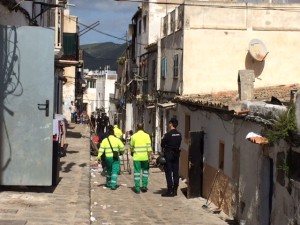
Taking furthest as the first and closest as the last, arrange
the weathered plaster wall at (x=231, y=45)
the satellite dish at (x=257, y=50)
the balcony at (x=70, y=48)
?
the balcony at (x=70, y=48) < the weathered plaster wall at (x=231, y=45) < the satellite dish at (x=257, y=50)

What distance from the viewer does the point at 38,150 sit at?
32.5 feet

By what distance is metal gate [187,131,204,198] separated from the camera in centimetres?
1468

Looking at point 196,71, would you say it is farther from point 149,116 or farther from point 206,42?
point 149,116

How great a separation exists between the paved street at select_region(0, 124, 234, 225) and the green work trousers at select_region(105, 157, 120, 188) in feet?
0.69

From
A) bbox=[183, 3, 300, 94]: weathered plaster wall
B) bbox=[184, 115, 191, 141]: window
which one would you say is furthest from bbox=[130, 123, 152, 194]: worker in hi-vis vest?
bbox=[183, 3, 300, 94]: weathered plaster wall

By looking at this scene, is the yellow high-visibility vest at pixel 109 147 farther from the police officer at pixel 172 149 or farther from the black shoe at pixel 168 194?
the black shoe at pixel 168 194

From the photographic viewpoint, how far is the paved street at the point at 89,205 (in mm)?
8523

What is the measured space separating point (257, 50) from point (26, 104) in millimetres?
12822

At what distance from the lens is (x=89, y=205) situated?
32.1 ft

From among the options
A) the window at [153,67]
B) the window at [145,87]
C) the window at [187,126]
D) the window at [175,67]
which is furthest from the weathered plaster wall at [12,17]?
the window at [145,87]

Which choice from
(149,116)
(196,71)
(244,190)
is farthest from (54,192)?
(149,116)

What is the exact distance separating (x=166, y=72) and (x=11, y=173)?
52.6 ft

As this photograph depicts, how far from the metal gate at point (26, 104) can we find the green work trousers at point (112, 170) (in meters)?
4.15

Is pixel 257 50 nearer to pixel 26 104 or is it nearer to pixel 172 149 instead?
pixel 172 149
